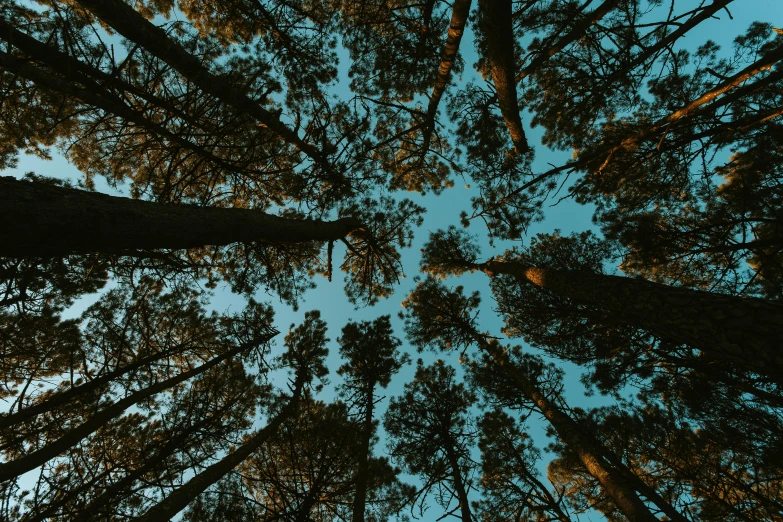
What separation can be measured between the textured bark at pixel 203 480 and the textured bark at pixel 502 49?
6.65m

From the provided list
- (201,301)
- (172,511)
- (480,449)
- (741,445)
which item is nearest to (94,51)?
(201,301)

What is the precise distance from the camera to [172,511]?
358 centimetres

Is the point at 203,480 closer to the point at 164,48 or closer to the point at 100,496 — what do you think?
the point at 100,496

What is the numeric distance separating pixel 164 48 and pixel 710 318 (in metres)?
6.19

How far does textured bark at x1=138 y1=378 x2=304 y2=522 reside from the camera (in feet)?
11.8

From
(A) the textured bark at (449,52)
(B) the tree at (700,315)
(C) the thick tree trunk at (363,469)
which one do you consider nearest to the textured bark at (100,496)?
(C) the thick tree trunk at (363,469)

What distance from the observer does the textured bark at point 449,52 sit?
4.86 m

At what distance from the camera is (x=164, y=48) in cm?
375

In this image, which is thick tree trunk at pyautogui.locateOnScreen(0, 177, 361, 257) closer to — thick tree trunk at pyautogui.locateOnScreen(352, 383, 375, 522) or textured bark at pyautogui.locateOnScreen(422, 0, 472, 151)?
textured bark at pyautogui.locateOnScreen(422, 0, 472, 151)

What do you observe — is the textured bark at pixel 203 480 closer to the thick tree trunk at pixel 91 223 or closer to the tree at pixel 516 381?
the thick tree trunk at pixel 91 223

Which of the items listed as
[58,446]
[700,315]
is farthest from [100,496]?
[700,315]

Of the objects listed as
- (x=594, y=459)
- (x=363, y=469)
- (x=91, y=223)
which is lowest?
(x=594, y=459)

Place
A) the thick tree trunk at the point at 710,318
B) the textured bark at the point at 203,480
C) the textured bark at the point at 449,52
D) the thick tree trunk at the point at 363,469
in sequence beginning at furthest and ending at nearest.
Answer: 1. the thick tree trunk at the point at 363,469
2. the textured bark at the point at 449,52
3. the textured bark at the point at 203,480
4. the thick tree trunk at the point at 710,318

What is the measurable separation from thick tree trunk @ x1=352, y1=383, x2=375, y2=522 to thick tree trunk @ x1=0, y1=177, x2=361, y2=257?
480 cm
